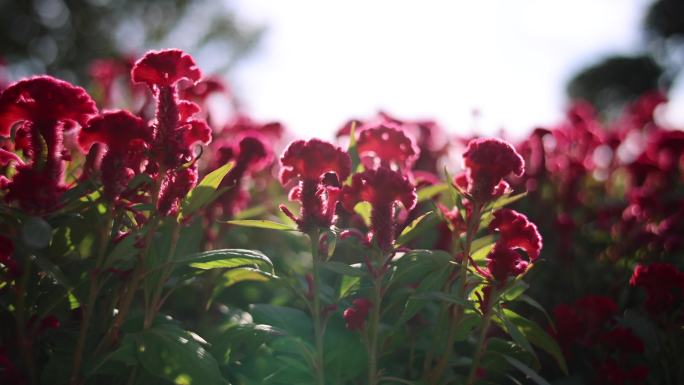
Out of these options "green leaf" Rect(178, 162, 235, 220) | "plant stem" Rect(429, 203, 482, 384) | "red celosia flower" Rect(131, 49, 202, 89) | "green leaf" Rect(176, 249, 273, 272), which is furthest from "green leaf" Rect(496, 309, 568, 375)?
"red celosia flower" Rect(131, 49, 202, 89)

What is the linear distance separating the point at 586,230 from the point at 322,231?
2562 mm

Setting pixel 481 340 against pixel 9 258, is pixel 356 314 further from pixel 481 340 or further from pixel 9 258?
pixel 9 258

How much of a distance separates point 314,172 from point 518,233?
576 mm

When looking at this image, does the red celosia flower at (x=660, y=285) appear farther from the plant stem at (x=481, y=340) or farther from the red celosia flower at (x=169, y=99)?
the red celosia flower at (x=169, y=99)

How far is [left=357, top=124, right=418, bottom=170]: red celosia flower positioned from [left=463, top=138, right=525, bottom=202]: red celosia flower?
0.32 meters

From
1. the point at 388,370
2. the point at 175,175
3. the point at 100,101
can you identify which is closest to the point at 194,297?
the point at 388,370

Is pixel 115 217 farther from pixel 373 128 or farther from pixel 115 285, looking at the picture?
pixel 373 128

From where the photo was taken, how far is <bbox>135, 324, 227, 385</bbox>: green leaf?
1466 millimetres

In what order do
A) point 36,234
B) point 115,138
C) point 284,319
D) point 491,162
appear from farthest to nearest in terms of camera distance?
Answer: point 284,319 → point 491,162 → point 115,138 → point 36,234

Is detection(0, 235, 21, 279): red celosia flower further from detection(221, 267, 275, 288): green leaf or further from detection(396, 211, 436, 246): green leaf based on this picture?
detection(396, 211, 436, 246): green leaf

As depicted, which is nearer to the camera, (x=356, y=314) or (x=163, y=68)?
(x=163, y=68)

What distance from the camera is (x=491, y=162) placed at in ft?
5.22

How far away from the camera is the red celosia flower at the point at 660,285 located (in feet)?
6.37

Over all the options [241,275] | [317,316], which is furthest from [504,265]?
[241,275]
